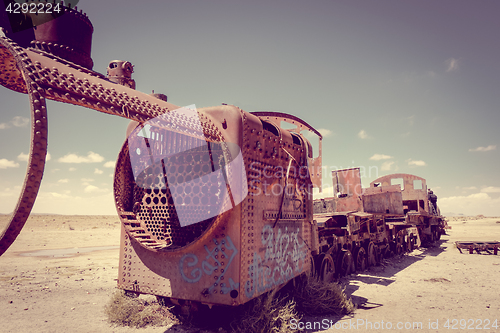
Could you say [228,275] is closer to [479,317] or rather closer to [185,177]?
[185,177]

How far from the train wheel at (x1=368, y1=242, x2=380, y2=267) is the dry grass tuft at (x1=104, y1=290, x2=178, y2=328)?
26.7 feet

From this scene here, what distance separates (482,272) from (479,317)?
19.4ft

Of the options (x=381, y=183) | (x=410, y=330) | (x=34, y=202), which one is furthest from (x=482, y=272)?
(x=34, y=202)

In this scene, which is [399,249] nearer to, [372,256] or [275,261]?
[372,256]

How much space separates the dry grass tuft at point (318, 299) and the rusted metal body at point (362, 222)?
1.64 m

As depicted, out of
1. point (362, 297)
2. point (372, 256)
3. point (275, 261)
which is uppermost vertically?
point (275, 261)

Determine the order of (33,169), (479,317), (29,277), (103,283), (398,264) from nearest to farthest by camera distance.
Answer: (33,169)
(479,317)
(103,283)
(29,277)
(398,264)

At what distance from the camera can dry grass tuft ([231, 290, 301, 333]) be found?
4.55 m

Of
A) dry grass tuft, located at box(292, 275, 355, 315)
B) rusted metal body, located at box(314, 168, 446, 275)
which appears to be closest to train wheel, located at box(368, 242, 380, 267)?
rusted metal body, located at box(314, 168, 446, 275)

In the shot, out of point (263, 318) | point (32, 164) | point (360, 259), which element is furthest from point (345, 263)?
point (32, 164)

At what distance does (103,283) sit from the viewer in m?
8.45

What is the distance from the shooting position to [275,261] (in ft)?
16.8

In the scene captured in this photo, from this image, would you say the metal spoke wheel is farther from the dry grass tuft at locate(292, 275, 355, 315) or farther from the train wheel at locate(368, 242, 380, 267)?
the dry grass tuft at locate(292, 275, 355, 315)

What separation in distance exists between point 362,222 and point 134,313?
729 cm
